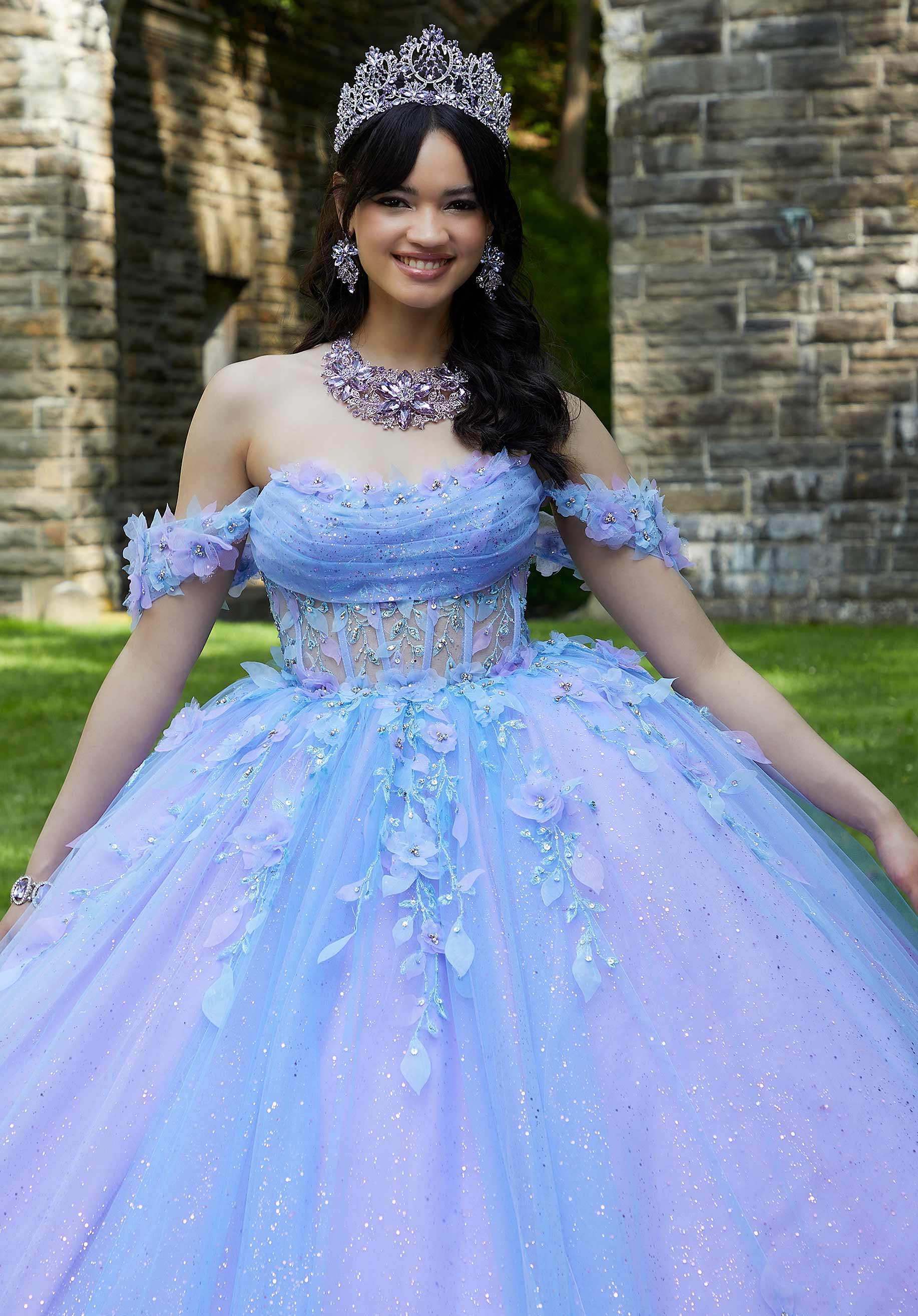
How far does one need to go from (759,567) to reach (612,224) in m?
2.23

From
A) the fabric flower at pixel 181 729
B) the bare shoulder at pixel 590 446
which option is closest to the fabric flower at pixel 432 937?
the fabric flower at pixel 181 729

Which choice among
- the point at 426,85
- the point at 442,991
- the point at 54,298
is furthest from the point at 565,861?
the point at 54,298

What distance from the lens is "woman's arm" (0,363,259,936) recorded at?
6.57ft

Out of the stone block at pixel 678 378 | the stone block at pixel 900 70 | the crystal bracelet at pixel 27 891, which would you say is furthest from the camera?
the stone block at pixel 678 378

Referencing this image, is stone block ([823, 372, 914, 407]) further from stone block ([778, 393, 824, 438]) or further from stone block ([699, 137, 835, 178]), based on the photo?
stone block ([699, 137, 835, 178])

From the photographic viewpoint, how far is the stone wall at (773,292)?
26.6ft

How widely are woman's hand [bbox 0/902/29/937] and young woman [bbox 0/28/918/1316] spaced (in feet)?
0.11

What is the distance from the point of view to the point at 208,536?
6.63 ft

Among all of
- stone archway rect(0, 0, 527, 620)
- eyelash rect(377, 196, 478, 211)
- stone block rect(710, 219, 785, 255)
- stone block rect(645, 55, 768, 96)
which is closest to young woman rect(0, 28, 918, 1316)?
eyelash rect(377, 196, 478, 211)

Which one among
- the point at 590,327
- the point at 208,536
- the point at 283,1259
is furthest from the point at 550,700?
the point at 590,327

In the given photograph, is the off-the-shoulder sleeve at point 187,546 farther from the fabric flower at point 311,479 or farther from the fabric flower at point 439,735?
the fabric flower at point 439,735

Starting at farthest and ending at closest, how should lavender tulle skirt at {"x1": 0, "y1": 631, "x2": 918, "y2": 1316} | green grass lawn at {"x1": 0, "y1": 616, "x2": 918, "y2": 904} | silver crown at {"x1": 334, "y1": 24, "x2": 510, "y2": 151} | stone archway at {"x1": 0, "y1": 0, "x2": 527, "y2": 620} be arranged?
stone archway at {"x1": 0, "y1": 0, "x2": 527, "y2": 620}
green grass lawn at {"x1": 0, "y1": 616, "x2": 918, "y2": 904}
silver crown at {"x1": 334, "y1": 24, "x2": 510, "y2": 151}
lavender tulle skirt at {"x1": 0, "y1": 631, "x2": 918, "y2": 1316}

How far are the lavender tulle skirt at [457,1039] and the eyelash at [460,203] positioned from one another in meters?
0.67

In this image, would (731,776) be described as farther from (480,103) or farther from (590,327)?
(590,327)
